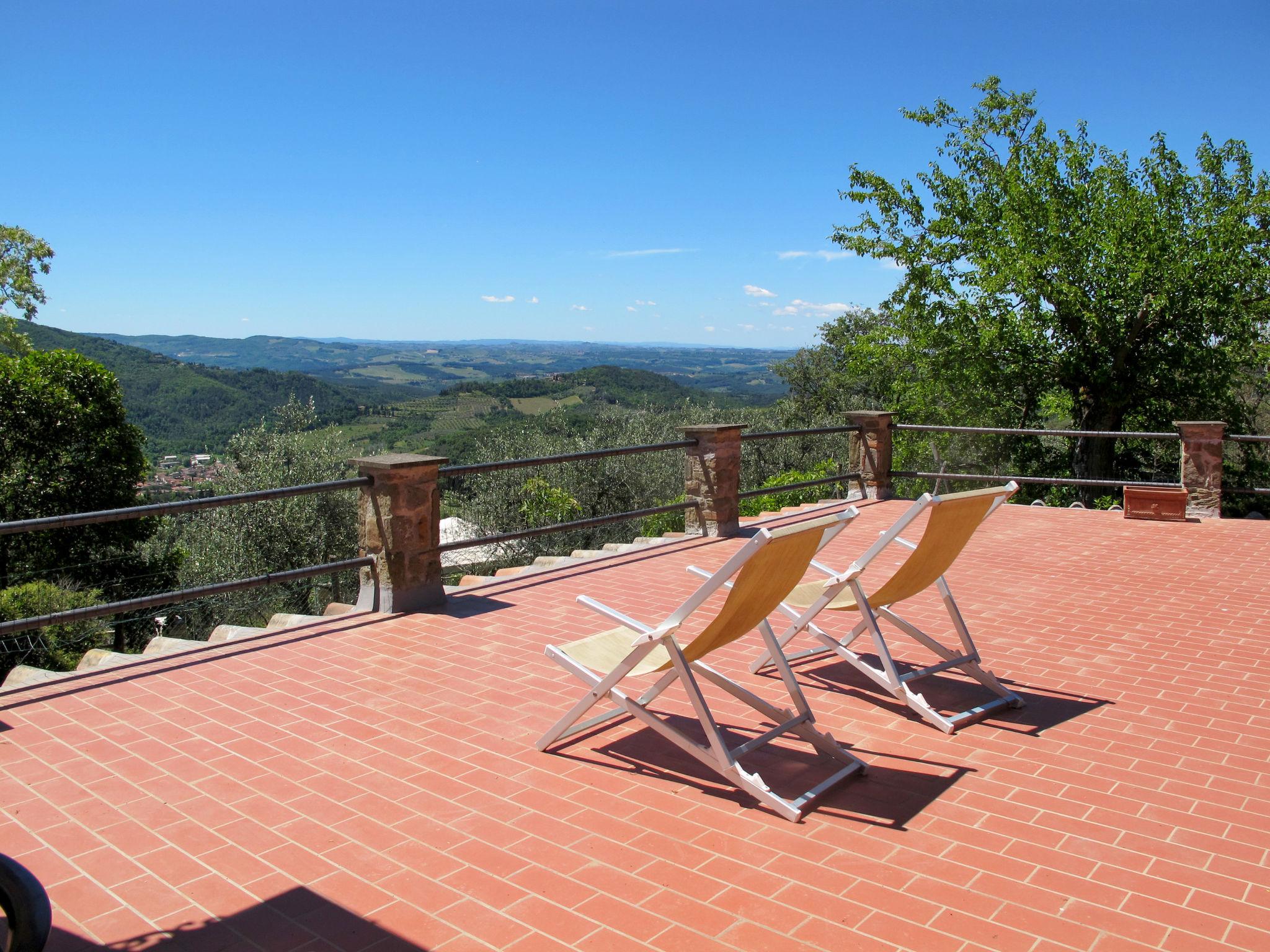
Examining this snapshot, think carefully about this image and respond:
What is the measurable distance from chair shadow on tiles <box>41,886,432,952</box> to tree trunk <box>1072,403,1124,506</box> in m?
16.4

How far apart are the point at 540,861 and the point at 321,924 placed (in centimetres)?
65

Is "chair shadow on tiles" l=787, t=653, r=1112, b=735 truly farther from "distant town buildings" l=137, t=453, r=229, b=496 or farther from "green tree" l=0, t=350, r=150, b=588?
"green tree" l=0, t=350, r=150, b=588

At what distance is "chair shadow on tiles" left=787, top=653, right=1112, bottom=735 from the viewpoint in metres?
3.96

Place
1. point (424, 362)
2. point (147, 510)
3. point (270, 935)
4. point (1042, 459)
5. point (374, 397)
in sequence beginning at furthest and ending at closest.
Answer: point (424, 362) < point (374, 397) < point (1042, 459) < point (147, 510) < point (270, 935)

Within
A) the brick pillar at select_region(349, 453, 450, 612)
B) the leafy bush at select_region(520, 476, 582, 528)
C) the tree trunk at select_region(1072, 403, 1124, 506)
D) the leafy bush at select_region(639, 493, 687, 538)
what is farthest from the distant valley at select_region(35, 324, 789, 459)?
the brick pillar at select_region(349, 453, 450, 612)

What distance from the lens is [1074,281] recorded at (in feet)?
50.7

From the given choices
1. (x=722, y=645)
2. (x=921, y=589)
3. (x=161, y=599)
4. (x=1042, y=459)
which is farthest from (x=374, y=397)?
(x=722, y=645)

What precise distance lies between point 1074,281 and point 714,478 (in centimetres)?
1044

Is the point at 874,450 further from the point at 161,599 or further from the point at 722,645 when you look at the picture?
the point at 161,599

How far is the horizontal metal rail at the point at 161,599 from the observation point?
4.34 meters

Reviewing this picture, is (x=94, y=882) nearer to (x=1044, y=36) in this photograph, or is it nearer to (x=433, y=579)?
(x=433, y=579)

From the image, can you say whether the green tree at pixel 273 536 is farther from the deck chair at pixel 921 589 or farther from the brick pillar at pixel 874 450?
the deck chair at pixel 921 589

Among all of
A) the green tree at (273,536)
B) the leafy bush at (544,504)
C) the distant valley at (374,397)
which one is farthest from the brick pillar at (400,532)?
the distant valley at (374,397)

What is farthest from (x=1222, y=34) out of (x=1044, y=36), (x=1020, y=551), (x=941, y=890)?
(x=941, y=890)
